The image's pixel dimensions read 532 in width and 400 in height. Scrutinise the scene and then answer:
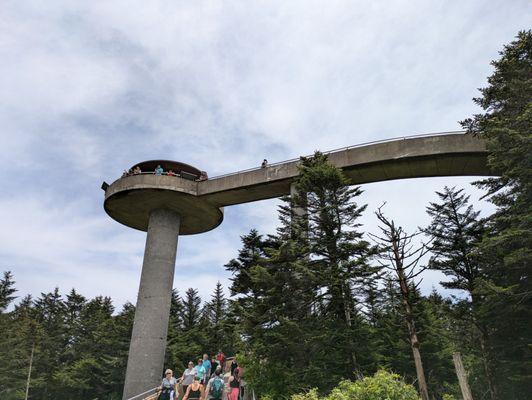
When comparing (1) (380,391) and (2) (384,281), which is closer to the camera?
(1) (380,391)

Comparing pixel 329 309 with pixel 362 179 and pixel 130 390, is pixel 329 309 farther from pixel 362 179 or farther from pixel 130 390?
pixel 130 390

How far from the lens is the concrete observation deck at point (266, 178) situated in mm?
17344

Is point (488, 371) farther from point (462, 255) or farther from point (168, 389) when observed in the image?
point (168, 389)

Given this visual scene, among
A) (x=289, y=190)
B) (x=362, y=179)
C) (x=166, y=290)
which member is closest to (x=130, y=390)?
(x=166, y=290)

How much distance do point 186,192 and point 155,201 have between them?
7.58ft

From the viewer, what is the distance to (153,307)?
2088cm

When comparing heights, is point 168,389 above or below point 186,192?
below

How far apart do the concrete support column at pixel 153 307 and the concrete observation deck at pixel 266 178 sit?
5.79 ft

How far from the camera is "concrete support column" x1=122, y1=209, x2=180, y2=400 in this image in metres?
19.4

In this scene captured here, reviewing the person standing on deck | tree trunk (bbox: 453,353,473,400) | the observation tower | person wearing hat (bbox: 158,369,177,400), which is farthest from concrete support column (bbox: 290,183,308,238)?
tree trunk (bbox: 453,353,473,400)

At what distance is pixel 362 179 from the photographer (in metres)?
19.7

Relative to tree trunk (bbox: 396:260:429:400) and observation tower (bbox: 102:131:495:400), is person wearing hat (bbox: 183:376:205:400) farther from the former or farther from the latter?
observation tower (bbox: 102:131:495:400)

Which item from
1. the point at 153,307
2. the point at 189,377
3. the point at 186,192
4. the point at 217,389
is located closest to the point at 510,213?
the point at 217,389

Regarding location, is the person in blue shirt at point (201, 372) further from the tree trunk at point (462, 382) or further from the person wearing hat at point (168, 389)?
the tree trunk at point (462, 382)
